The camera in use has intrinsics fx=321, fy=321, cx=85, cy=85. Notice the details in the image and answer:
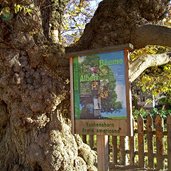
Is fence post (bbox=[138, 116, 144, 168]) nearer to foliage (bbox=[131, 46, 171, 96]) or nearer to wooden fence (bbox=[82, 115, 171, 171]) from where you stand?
wooden fence (bbox=[82, 115, 171, 171])

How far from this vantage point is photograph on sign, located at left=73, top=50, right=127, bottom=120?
4547 mm

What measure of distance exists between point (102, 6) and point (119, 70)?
1.84 meters

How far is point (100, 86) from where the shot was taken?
15.6 feet

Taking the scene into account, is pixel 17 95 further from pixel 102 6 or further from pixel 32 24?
pixel 102 6

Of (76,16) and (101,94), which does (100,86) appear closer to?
(101,94)

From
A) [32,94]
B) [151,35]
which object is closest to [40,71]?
[32,94]

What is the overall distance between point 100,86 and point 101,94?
0.39 ft

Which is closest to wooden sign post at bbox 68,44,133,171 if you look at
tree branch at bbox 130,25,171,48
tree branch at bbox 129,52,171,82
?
tree branch at bbox 130,25,171,48

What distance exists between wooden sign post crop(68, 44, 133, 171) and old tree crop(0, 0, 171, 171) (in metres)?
0.74

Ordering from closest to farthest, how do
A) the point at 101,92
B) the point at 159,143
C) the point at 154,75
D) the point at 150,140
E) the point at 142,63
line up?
the point at 101,92 < the point at 142,63 < the point at 159,143 < the point at 150,140 < the point at 154,75

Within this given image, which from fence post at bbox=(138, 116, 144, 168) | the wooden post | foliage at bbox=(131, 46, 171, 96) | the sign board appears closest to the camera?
the sign board

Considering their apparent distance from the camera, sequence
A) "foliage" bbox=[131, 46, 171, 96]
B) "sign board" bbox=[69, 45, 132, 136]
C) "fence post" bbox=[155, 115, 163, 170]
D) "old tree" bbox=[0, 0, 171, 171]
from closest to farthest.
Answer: "sign board" bbox=[69, 45, 132, 136] → "old tree" bbox=[0, 0, 171, 171] → "fence post" bbox=[155, 115, 163, 170] → "foliage" bbox=[131, 46, 171, 96]

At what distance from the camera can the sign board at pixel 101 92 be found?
4508 millimetres

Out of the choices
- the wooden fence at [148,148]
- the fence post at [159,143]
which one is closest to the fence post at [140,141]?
the wooden fence at [148,148]
